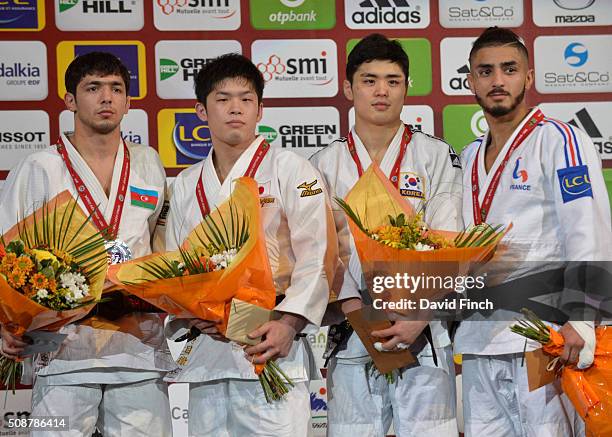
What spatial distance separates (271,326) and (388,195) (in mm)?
756

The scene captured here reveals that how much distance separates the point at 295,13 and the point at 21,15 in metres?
1.68

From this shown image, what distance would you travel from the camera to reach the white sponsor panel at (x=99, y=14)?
5086mm

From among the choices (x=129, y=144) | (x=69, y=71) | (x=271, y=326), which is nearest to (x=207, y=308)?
(x=271, y=326)

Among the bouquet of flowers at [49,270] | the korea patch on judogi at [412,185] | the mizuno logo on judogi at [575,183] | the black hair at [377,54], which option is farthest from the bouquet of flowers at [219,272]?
the mizuno logo on judogi at [575,183]

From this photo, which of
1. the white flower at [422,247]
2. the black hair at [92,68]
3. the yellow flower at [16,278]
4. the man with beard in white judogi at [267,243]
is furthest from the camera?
the black hair at [92,68]

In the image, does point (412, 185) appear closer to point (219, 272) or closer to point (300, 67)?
point (219, 272)

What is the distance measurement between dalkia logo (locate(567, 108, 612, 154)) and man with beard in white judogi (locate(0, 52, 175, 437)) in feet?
8.98

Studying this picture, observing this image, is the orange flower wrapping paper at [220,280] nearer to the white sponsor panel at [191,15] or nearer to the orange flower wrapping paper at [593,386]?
the orange flower wrapping paper at [593,386]

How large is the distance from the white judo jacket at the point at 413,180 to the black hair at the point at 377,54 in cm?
32

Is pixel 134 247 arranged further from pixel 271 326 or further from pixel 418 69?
pixel 418 69

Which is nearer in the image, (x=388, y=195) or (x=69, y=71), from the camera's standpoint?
(x=388, y=195)

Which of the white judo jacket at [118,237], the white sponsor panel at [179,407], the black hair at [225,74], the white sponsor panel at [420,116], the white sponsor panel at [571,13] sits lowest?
the white sponsor panel at [179,407]

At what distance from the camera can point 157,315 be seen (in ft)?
12.6

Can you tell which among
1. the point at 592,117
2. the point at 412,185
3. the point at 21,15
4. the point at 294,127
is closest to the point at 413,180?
the point at 412,185
